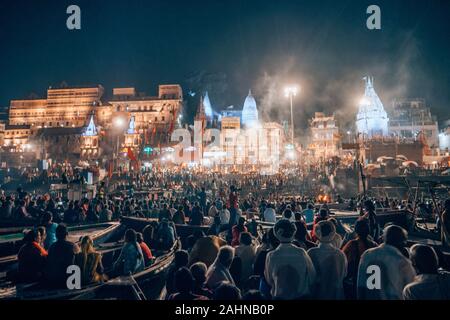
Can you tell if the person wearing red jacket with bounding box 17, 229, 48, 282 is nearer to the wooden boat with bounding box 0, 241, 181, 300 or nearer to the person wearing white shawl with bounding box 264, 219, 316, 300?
the wooden boat with bounding box 0, 241, 181, 300

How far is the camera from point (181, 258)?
493 centimetres

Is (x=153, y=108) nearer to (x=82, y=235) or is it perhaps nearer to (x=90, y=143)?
(x=90, y=143)

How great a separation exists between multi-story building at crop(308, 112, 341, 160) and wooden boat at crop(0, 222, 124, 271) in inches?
2142

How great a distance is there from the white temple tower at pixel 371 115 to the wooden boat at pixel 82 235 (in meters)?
55.4

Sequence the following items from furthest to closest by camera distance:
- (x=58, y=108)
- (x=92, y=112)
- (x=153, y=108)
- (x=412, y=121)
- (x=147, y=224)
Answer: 1. (x=58, y=108)
2. (x=92, y=112)
3. (x=153, y=108)
4. (x=412, y=121)
5. (x=147, y=224)

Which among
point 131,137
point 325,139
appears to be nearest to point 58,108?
point 131,137

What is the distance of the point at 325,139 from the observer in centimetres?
6347

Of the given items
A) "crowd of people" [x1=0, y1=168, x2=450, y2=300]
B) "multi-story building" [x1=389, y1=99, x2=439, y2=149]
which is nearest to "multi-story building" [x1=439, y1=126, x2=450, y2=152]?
"multi-story building" [x1=389, y1=99, x2=439, y2=149]

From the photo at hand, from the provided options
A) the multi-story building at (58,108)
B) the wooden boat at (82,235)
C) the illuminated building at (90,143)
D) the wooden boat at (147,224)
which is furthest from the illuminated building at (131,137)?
the wooden boat at (147,224)

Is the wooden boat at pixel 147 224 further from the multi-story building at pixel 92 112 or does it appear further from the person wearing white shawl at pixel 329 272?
the multi-story building at pixel 92 112

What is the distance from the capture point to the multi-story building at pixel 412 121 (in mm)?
54938

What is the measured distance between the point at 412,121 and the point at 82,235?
6517 centimetres

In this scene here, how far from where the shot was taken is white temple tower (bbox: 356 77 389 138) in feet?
191
